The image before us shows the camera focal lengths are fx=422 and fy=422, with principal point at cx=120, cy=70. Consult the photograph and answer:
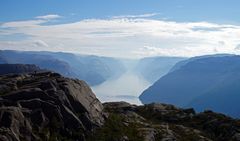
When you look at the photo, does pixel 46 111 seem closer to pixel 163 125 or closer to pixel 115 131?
pixel 115 131

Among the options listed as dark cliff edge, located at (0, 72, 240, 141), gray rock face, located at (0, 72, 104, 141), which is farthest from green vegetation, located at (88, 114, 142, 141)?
gray rock face, located at (0, 72, 104, 141)

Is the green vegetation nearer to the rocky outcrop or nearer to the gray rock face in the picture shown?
the rocky outcrop

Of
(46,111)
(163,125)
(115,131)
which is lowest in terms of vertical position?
(163,125)

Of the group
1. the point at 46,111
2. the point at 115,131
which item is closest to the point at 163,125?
the point at 115,131

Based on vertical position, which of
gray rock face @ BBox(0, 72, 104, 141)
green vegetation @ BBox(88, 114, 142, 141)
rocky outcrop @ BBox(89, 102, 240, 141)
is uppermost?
gray rock face @ BBox(0, 72, 104, 141)

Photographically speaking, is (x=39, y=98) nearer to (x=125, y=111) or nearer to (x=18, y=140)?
(x=18, y=140)

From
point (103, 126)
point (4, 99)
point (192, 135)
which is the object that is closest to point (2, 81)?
point (4, 99)

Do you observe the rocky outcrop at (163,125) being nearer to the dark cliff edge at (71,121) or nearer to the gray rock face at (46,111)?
the dark cliff edge at (71,121)
